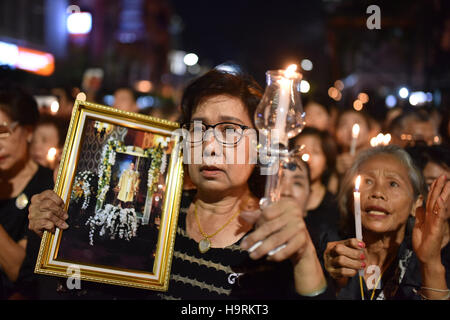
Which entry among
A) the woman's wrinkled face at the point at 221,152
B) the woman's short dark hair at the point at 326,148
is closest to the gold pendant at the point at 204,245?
the woman's wrinkled face at the point at 221,152

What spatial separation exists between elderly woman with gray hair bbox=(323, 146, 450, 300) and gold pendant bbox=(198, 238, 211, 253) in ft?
2.30

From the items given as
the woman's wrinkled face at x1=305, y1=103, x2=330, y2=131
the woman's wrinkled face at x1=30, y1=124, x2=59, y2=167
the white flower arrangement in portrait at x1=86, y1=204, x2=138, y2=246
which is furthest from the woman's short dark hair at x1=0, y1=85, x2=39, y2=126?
the woman's wrinkled face at x1=305, y1=103, x2=330, y2=131

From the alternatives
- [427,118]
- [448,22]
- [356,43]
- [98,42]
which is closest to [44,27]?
[98,42]

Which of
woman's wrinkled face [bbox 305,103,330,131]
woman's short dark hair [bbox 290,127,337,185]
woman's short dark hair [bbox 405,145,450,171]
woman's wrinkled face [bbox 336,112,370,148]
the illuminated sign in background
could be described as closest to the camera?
woman's short dark hair [bbox 405,145,450,171]

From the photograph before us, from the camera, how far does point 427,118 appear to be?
18.1 ft

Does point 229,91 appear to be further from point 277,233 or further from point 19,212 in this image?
point 19,212

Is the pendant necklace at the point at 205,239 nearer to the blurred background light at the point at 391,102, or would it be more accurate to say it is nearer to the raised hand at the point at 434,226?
the raised hand at the point at 434,226

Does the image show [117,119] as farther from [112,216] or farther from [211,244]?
[211,244]

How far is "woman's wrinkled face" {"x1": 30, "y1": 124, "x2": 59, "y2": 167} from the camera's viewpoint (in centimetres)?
492

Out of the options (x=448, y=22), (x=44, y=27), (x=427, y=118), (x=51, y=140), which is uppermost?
(x=44, y=27)

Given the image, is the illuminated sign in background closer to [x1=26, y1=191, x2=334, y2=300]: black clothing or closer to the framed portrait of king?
the framed portrait of king

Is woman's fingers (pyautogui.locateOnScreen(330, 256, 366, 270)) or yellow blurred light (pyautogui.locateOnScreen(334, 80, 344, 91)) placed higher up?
yellow blurred light (pyautogui.locateOnScreen(334, 80, 344, 91))
